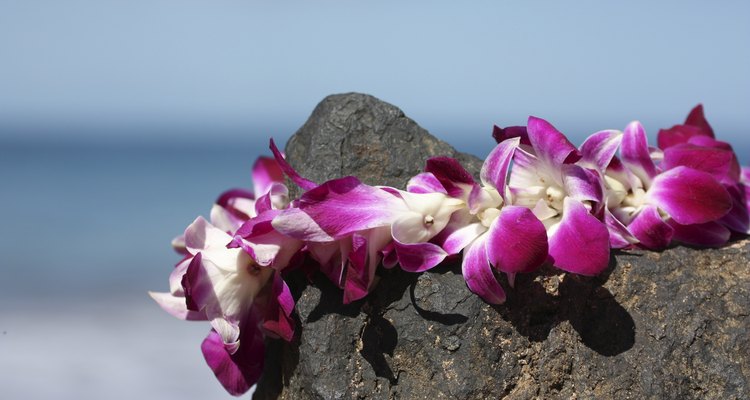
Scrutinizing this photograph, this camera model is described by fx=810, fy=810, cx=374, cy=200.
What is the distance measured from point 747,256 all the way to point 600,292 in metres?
0.30

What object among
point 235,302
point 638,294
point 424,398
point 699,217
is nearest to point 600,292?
point 638,294

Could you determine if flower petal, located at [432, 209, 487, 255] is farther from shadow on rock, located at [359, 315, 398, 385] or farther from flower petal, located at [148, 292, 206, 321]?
flower petal, located at [148, 292, 206, 321]

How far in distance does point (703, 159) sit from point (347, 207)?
66 centimetres

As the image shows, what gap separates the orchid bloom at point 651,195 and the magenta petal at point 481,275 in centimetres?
24

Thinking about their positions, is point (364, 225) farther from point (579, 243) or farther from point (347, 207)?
point (579, 243)

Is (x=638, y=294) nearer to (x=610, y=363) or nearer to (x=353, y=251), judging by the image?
(x=610, y=363)

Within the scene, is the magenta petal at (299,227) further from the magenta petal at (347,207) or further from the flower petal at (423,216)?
the flower petal at (423,216)

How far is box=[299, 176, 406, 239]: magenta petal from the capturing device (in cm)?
118

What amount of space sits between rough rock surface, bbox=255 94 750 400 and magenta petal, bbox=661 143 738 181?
0.18m

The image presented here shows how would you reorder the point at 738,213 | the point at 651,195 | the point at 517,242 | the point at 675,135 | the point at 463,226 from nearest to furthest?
the point at 517,242 < the point at 463,226 < the point at 651,195 < the point at 738,213 < the point at 675,135

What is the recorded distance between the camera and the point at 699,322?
126cm

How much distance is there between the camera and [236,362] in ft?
4.49

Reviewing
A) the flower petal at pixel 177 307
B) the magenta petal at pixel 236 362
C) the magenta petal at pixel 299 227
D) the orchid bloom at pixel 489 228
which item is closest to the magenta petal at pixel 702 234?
the orchid bloom at pixel 489 228

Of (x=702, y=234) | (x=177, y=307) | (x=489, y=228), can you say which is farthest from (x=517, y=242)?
(x=177, y=307)
